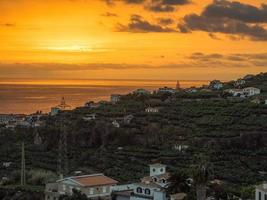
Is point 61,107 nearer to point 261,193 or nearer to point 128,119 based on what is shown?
point 128,119

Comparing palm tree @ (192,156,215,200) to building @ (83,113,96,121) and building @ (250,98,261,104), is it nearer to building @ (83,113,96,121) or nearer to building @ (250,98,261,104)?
building @ (250,98,261,104)

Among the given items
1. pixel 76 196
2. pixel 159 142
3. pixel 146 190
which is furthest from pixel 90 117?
pixel 76 196

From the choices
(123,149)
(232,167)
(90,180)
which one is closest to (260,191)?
(90,180)

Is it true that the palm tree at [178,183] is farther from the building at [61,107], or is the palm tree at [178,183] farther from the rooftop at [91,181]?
the building at [61,107]

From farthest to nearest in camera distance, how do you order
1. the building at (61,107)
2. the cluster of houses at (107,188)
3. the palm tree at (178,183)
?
1. the building at (61,107)
2. the cluster of houses at (107,188)
3. the palm tree at (178,183)

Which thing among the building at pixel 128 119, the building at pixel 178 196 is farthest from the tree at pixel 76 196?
the building at pixel 128 119

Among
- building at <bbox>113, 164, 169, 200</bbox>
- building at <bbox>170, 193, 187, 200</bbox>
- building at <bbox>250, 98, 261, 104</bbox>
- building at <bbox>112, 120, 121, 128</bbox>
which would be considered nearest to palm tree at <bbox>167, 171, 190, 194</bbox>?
building at <bbox>170, 193, 187, 200</bbox>

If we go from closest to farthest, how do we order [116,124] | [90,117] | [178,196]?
[178,196] → [116,124] → [90,117]
